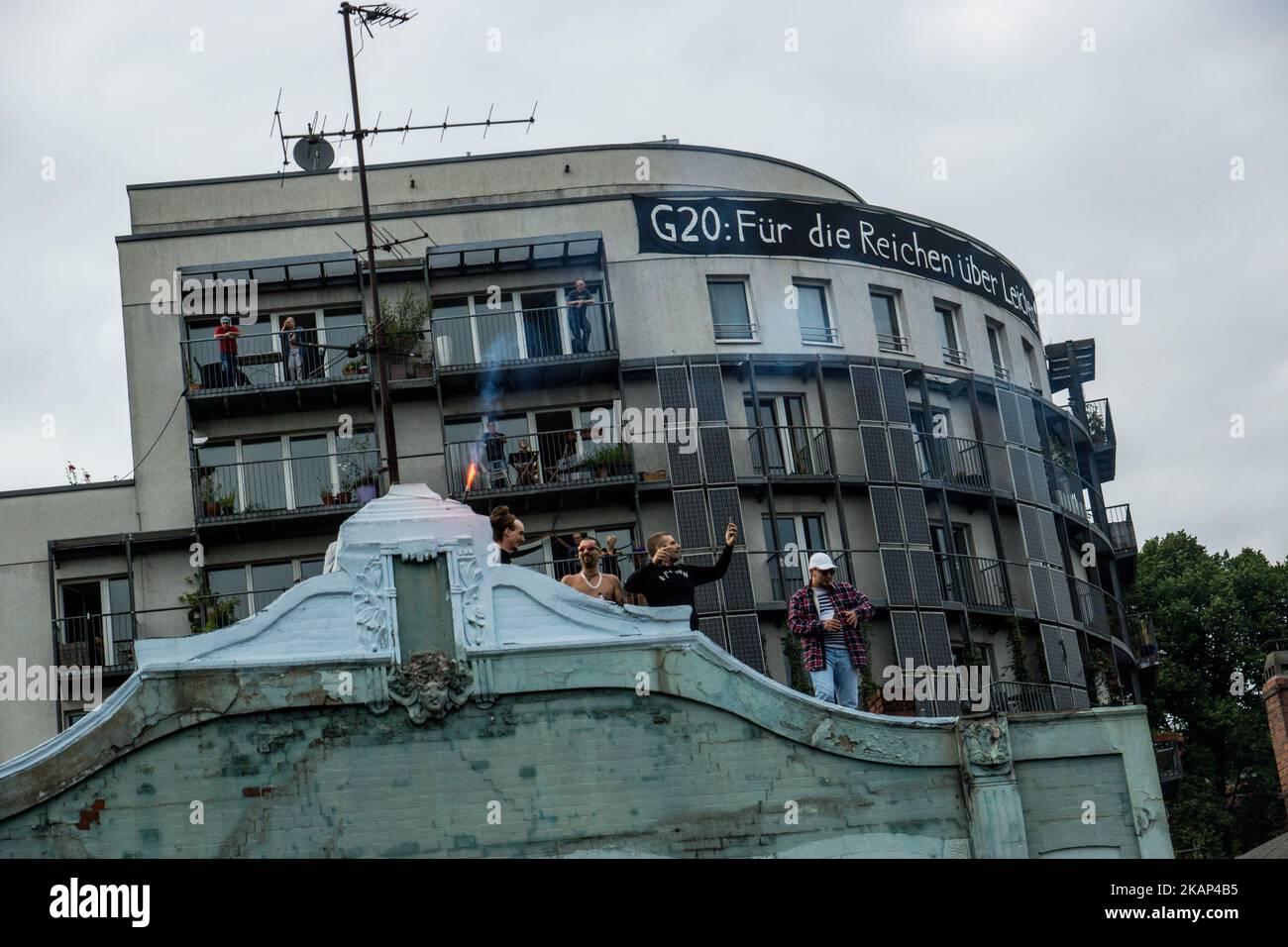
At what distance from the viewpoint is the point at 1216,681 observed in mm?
63375

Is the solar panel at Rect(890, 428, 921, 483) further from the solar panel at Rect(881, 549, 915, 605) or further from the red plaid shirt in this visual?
the red plaid shirt

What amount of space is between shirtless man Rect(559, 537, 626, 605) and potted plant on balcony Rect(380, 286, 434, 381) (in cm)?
2105

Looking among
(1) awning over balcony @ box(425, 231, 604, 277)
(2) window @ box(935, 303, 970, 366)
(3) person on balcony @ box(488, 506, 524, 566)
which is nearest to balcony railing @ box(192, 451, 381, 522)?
(1) awning over balcony @ box(425, 231, 604, 277)

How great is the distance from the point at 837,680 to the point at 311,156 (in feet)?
86.7

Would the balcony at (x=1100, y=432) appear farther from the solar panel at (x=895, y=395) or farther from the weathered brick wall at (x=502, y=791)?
the weathered brick wall at (x=502, y=791)

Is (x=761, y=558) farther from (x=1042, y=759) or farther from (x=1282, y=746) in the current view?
(x=1042, y=759)

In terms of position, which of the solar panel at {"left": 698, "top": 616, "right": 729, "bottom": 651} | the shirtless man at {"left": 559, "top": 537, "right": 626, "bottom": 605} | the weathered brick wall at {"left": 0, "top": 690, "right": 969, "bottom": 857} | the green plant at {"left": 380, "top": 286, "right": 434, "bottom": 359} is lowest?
the weathered brick wall at {"left": 0, "top": 690, "right": 969, "bottom": 857}

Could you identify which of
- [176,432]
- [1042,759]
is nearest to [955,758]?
[1042,759]

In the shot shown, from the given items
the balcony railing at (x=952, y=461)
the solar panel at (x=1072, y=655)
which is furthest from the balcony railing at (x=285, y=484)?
the solar panel at (x=1072, y=655)

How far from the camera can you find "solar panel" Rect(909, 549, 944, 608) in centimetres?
3906

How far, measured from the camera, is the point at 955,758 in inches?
701

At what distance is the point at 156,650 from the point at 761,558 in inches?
914

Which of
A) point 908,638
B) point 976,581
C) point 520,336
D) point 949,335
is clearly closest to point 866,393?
point 949,335

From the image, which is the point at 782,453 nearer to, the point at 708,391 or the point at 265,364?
the point at 708,391
